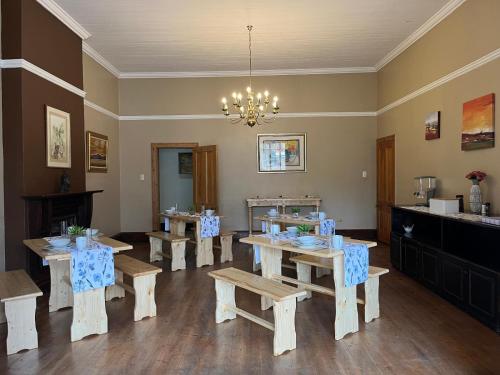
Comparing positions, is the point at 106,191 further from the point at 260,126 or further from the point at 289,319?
the point at 289,319

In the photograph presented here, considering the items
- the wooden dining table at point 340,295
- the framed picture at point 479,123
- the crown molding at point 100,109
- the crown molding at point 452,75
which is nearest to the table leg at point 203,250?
the wooden dining table at point 340,295

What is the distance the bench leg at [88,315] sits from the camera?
134 inches

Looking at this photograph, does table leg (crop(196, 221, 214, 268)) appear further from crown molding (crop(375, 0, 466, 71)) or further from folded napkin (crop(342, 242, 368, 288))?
crown molding (crop(375, 0, 466, 71))

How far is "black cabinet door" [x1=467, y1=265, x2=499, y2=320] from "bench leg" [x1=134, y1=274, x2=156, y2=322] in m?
3.08

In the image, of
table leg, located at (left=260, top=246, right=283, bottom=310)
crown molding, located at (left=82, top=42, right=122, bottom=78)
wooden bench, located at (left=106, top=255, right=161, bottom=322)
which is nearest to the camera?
wooden bench, located at (left=106, top=255, right=161, bottom=322)

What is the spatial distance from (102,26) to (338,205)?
5.43 m

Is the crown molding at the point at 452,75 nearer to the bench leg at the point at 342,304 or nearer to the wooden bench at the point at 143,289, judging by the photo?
the bench leg at the point at 342,304

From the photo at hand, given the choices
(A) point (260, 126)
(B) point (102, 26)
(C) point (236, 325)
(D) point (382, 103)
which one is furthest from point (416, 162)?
(B) point (102, 26)

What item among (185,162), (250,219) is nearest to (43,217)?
(250,219)

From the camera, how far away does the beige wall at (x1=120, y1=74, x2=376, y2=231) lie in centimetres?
820

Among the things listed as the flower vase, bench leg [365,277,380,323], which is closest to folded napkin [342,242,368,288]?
bench leg [365,277,380,323]

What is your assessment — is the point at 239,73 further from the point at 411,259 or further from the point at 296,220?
the point at 411,259

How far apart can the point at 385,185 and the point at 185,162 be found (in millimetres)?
5228

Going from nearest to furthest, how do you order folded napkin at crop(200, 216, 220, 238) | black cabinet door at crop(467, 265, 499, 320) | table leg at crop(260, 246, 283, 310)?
black cabinet door at crop(467, 265, 499, 320), table leg at crop(260, 246, 283, 310), folded napkin at crop(200, 216, 220, 238)
